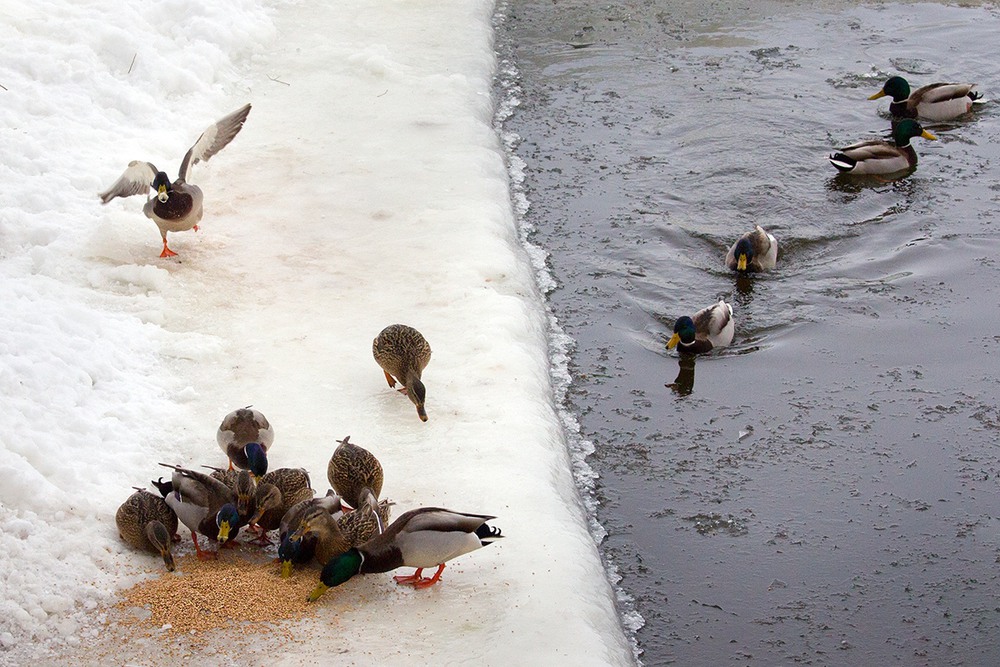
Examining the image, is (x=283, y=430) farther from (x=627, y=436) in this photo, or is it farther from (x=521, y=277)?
(x=521, y=277)

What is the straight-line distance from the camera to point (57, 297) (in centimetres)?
716

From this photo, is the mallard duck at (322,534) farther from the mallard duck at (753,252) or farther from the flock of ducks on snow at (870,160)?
the mallard duck at (753,252)

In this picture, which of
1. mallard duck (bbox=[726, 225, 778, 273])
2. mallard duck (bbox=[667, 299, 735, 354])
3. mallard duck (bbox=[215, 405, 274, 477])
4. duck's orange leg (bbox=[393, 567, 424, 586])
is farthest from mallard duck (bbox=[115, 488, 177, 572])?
mallard duck (bbox=[726, 225, 778, 273])

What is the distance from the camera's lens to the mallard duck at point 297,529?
5.22 metres

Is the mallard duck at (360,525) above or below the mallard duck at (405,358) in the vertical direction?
A: below

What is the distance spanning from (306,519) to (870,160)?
7145 mm

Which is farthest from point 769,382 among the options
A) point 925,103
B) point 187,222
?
point 925,103

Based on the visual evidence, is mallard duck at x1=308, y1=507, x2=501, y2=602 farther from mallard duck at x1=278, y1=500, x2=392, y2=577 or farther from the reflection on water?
the reflection on water

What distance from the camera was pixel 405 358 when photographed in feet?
22.1

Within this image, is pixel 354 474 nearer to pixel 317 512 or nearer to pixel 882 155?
pixel 317 512

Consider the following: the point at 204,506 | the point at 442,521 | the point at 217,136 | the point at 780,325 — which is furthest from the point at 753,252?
the point at 204,506

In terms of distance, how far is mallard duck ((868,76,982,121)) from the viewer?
460 inches

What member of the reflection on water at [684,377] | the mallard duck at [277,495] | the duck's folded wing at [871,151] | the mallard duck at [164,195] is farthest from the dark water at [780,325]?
the mallard duck at [164,195]

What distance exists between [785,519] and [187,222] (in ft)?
15.0
